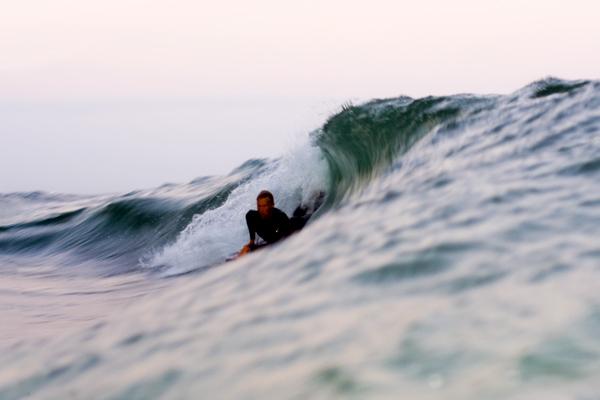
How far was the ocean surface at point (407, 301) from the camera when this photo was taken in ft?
8.77

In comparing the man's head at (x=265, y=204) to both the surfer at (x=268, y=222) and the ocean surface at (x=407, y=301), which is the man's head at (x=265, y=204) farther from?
the ocean surface at (x=407, y=301)

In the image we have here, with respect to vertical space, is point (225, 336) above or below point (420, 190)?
below

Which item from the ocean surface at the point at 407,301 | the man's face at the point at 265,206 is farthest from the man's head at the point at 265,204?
the ocean surface at the point at 407,301

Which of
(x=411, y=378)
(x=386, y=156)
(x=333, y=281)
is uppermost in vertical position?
(x=386, y=156)

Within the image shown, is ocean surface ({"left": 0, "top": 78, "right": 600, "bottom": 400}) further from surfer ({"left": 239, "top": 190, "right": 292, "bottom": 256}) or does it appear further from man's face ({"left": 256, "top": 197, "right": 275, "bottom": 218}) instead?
man's face ({"left": 256, "top": 197, "right": 275, "bottom": 218})

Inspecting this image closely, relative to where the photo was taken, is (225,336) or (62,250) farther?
(62,250)

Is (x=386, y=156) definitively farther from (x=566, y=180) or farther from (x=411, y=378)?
(x=411, y=378)

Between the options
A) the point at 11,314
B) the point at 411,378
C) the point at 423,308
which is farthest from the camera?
the point at 11,314

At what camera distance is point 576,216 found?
3.90m

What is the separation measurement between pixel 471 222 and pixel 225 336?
5.04ft

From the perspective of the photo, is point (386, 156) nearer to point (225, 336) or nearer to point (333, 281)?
point (333, 281)

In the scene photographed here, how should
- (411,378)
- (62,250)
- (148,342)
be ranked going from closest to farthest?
(411,378)
(148,342)
(62,250)

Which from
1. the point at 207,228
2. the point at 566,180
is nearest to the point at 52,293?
the point at 207,228

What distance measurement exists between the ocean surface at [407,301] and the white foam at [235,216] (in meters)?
1.63
